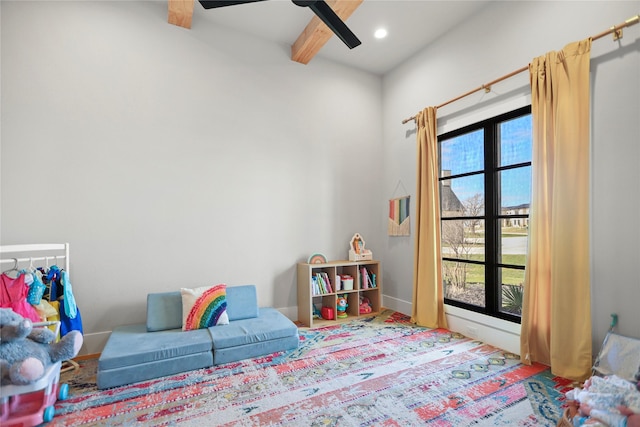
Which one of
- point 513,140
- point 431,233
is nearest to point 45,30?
point 431,233

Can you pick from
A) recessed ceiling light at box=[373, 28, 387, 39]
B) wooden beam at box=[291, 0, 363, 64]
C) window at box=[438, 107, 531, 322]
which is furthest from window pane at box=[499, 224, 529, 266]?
wooden beam at box=[291, 0, 363, 64]

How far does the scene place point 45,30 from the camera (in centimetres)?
269

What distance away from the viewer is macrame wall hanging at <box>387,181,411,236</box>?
13.0 ft

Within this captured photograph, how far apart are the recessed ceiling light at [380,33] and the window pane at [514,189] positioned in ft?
6.58

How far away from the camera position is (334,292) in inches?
146

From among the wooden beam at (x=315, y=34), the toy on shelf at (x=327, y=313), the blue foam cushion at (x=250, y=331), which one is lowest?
the toy on shelf at (x=327, y=313)

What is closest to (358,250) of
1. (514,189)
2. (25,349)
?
(514,189)

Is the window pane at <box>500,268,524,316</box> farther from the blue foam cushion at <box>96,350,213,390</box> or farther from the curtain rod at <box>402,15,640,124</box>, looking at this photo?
the blue foam cushion at <box>96,350,213,390</box>

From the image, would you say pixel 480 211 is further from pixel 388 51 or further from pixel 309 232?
pixel 388 51

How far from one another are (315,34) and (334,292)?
287 centimetres

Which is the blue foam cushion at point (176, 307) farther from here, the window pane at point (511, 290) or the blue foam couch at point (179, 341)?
the window pane at point (511, 290)

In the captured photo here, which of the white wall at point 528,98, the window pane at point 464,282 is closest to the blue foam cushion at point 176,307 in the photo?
the white wall at point 528,98

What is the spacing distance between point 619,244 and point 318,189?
2.83 m

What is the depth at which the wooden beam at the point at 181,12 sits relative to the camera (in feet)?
9.38
